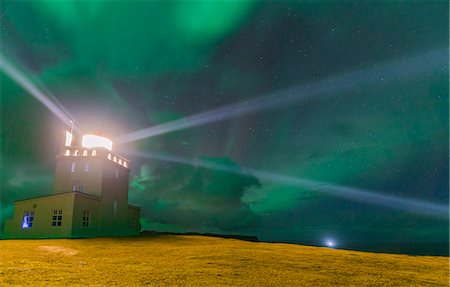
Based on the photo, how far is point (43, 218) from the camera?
33.9m

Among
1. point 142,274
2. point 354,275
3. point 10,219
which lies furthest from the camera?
point 10,219

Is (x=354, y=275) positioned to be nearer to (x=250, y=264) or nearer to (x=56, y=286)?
(x=250, y=264)

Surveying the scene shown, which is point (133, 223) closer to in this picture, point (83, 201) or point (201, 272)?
point (83, 201)

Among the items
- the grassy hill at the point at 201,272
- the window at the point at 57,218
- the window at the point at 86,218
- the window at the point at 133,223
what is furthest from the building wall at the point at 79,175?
the grassy hill at the point at 201,272

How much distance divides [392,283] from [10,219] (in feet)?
130

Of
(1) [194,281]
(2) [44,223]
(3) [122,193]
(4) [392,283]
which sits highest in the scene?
(3) [122,193]

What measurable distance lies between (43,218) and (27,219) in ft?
8.86

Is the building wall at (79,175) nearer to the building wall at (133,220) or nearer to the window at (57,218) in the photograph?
the window at (57,218)

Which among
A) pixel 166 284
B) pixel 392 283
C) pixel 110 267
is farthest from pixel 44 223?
pixel 392 283

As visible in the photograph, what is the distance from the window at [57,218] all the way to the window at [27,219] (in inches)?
126

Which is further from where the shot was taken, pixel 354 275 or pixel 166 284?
pixel 354 275

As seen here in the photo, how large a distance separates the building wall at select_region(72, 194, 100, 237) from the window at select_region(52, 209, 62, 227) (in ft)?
5.38

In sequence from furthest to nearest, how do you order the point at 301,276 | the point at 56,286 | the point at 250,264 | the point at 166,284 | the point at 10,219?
the point at 10,219
the point at 250,264
the point at 301,276
the point at 166,284
the point at 56,286

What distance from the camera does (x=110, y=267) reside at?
594 inches
